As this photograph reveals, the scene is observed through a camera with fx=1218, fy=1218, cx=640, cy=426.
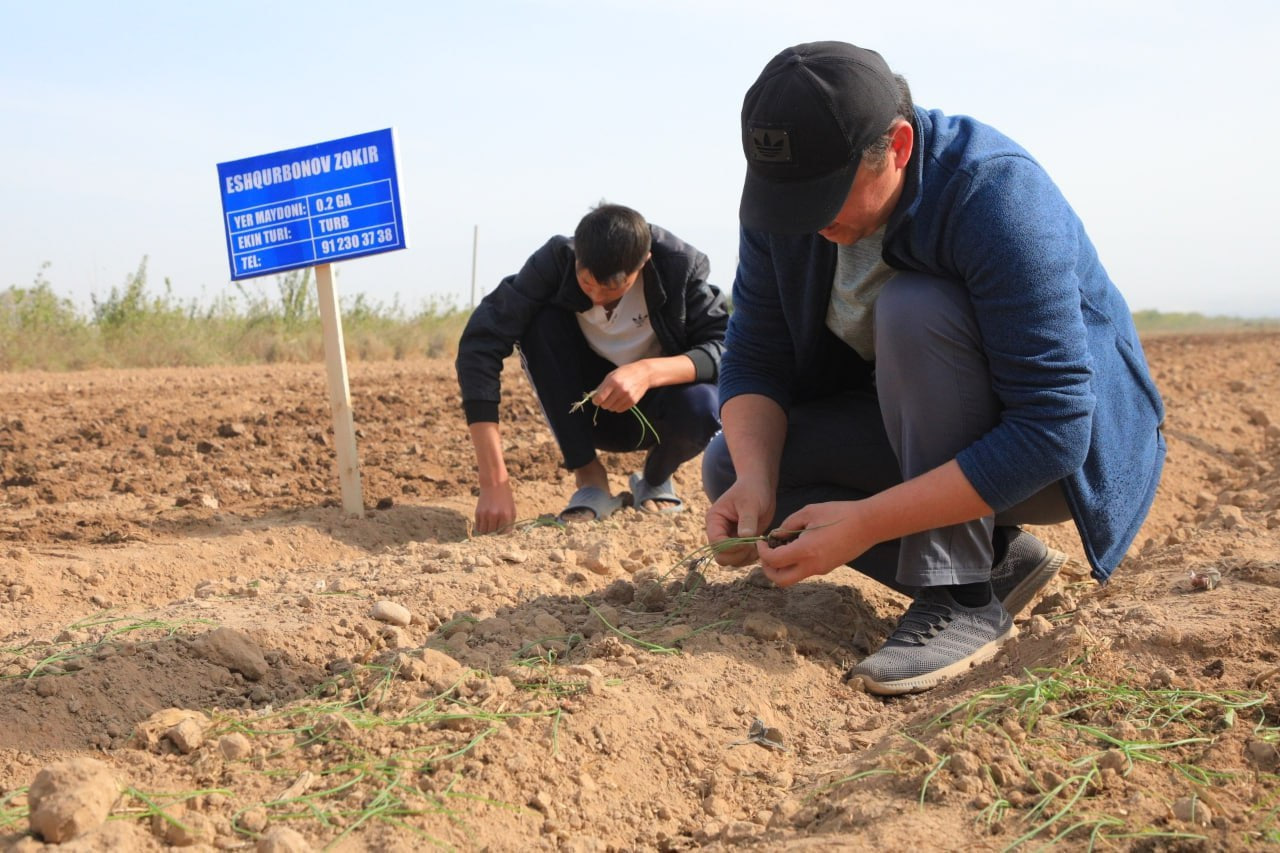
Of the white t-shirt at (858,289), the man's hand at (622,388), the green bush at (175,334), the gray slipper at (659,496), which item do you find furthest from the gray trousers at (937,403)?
the green bush at (175,334)

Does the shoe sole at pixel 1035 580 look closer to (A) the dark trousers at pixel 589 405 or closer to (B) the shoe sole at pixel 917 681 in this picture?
(B) the shoe sole at pixel 917 681

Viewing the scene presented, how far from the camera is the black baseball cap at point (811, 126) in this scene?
84.7 inches

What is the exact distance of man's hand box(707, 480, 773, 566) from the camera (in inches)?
103

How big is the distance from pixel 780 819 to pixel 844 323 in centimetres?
115

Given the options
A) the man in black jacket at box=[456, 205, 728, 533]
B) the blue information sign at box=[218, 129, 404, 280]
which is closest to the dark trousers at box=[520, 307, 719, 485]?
the man in black jacket at box=[456, 205, 728, 533]

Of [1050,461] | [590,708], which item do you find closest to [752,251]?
[1050,461]

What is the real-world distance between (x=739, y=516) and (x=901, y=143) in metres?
0.86

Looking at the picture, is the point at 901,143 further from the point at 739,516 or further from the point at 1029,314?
the point at 739,516

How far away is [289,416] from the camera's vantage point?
6.17 meters

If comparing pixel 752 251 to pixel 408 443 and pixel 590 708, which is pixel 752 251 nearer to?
pixel 590 708

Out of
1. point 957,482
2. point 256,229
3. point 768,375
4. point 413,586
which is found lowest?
point 413,586

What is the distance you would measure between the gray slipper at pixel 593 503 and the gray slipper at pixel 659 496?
98mm

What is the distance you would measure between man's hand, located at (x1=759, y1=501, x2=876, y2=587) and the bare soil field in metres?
0.26

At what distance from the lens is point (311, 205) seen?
4.40 metres
